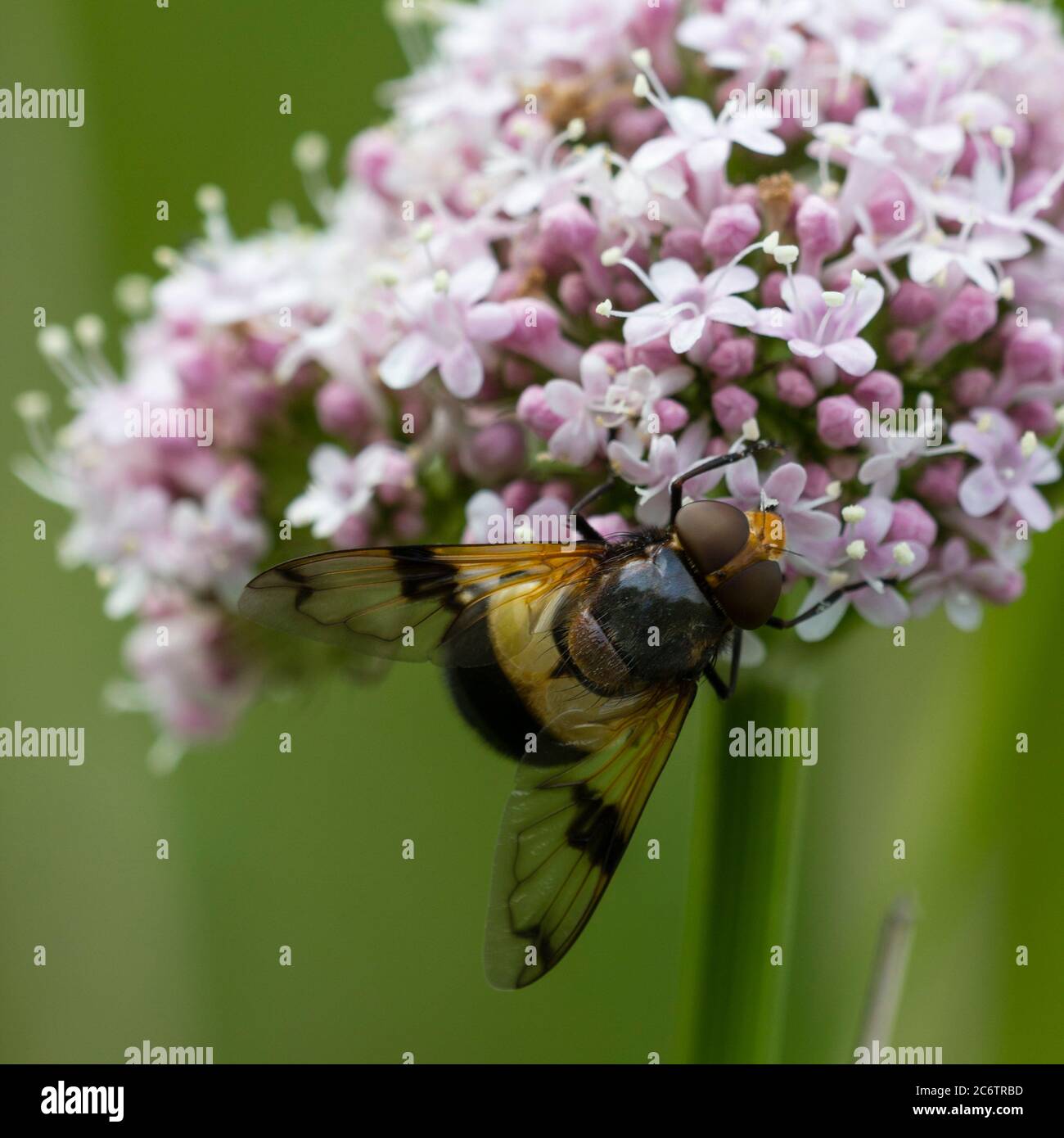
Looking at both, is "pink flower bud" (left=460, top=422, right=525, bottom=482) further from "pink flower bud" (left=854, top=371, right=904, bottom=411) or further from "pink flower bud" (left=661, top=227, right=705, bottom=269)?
"pink flower bud" (left=854, top=371, right=904, bottom=411)

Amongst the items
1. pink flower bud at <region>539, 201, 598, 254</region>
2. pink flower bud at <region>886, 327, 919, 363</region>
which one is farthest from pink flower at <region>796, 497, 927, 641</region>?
pink flower bud at <region>539, 201, 598, 254</region>

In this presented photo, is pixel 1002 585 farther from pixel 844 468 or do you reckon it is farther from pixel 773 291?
pixel 773 291

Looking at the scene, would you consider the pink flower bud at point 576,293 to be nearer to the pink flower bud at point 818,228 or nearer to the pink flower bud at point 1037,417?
the pink flower bud at point 818,228

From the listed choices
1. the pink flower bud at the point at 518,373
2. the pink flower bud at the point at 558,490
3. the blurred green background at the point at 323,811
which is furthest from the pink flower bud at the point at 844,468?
the blurred green background at the point at 323,811

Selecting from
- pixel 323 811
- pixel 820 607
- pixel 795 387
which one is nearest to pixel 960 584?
pixel 820 607

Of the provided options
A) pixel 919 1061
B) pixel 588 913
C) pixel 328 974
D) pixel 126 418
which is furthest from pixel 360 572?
pixel 328 974

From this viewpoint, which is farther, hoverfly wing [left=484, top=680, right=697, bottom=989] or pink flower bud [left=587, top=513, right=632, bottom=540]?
pink flower bud [left=587, top=513, right=632, bottom=540]
